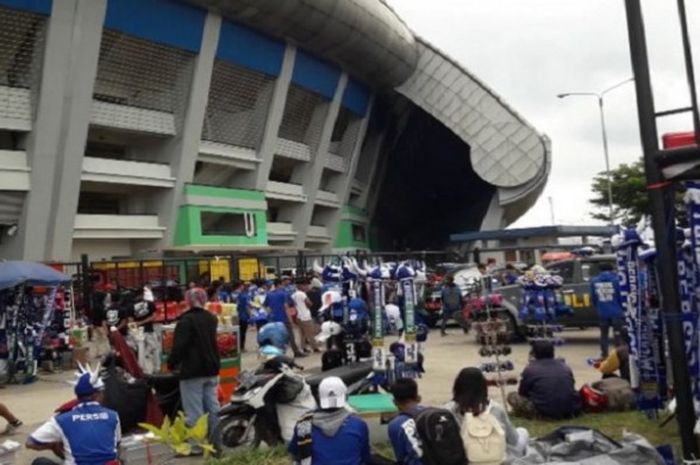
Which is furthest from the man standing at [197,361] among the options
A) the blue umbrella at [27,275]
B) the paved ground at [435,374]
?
the blue umbrella at [27,275]

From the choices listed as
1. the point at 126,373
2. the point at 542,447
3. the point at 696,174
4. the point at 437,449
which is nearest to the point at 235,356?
the point at 126,373

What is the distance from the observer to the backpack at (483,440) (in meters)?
4.91

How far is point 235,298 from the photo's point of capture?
1945 cm

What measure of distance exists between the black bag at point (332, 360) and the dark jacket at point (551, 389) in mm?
2523

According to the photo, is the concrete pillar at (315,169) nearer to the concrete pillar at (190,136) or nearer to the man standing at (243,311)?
the concrete pillar at (190,136)

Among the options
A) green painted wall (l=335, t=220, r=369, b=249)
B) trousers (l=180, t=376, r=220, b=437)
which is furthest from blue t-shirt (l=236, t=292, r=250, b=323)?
green painted wall (l=335, t=220, r=369, b=249)

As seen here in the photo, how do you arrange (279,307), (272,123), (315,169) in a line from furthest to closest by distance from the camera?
(315,169) → (272,123) → (279,307)

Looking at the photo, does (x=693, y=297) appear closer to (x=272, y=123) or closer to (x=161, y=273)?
(x=161, y=273)

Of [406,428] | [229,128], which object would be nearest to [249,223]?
[229,128]

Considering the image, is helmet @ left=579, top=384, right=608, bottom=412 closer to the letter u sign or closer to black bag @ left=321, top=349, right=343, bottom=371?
black bag @ left=321, top=349, right=343, bottom=371

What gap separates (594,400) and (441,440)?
173 inches

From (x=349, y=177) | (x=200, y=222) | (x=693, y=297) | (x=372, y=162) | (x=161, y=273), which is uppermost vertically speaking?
(x=372, y=162)

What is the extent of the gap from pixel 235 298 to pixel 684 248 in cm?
1438

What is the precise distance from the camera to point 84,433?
17.9 ft
